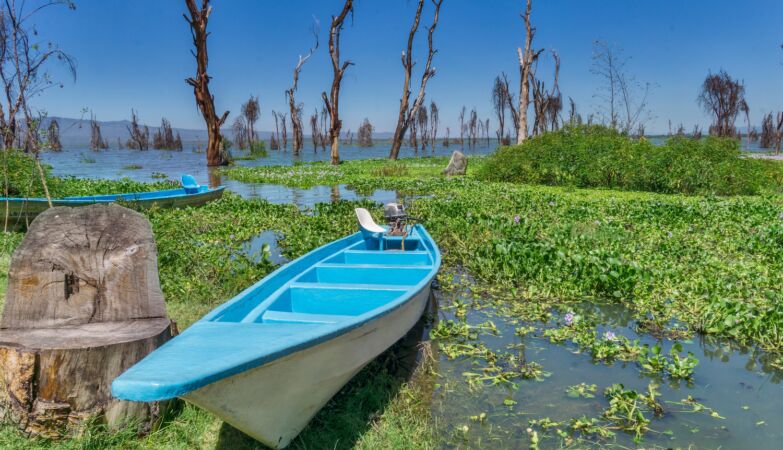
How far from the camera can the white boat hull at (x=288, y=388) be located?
2.12 m

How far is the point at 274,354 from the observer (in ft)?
7.02

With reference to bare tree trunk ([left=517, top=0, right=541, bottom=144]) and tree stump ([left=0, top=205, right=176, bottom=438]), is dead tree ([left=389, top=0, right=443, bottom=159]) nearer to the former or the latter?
bare tree trunk ([left=517, top=0, right=541, bottom=144])

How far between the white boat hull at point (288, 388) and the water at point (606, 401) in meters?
0.80

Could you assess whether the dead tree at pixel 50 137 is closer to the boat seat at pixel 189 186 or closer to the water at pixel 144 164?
the boat seat at pixel 189 186

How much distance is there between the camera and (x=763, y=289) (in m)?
5.07

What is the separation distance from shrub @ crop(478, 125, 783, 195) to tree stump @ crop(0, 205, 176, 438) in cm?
1358

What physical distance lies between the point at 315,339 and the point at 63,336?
1.61m

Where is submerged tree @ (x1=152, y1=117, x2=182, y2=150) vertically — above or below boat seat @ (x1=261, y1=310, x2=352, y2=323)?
above

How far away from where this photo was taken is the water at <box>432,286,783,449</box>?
116 inches

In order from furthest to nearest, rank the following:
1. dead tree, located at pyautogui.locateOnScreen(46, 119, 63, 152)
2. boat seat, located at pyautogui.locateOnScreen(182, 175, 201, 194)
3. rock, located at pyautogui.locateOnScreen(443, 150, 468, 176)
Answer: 1. rock, located at pyautogui.locateOnScreen(443, 150, 468, 176)
2. boat seat, located at pyautogui.locateOnScreen(182, 175, 201, 194)
3. dead tree, located at pyautogui.locateOnScreen(46, 119, 63, 152)

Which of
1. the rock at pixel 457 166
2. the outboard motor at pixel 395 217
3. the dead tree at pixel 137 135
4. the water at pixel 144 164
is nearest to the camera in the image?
the outboard motor at pixel 395 217

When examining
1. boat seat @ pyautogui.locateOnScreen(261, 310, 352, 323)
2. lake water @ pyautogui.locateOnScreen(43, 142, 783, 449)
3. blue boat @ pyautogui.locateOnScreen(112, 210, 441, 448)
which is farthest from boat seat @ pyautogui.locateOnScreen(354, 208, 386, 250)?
boat seat @ pyautogui.locateOnScreen(261, 310, 352, 323)

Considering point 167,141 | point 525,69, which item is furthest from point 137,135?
point 525,69

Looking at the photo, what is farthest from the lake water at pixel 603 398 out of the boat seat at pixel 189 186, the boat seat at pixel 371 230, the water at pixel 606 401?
the boat seat at pixel 189 186
